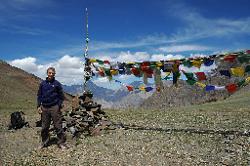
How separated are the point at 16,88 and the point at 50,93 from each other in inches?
2159

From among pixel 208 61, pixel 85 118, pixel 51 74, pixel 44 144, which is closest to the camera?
pixel 51 74

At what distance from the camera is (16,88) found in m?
68.6

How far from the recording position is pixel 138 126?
69.3ft

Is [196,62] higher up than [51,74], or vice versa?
[196,62]

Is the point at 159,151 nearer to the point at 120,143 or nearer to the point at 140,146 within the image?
the point at 140,146

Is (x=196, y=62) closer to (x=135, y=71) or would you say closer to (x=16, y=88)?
(x=135, y=71)

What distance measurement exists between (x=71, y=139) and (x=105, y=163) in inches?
160

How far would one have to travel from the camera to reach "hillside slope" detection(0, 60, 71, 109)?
179 ft

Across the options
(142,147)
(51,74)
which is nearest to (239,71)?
(142,147)

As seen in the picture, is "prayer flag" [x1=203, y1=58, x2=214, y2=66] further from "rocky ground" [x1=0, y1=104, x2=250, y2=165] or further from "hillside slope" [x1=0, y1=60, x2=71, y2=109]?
"hillside slope" [x1=0, y1=60, x2=71, y2=109]

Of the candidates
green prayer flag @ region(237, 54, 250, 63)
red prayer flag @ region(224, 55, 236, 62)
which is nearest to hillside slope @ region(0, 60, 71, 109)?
red prayer flag @ region(224, 55, 236, 62)

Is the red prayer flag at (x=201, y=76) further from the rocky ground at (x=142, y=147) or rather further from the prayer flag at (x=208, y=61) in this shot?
the rocky ground at (x=142, y=147)

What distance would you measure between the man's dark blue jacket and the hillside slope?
1357 inches

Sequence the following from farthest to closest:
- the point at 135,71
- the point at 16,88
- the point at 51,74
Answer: the point at 16,88
the point at 135,71
the point at 51,74
